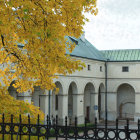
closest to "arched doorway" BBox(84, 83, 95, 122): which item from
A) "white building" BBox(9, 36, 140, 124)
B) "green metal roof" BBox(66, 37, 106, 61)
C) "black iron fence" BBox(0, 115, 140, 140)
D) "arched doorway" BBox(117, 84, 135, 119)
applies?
"white building" BBox(9, 36, 140, 124)

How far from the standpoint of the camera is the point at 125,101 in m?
40.7

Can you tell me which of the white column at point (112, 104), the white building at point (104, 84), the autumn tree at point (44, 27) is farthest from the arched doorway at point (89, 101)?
the autumn tree at point (44, 27)

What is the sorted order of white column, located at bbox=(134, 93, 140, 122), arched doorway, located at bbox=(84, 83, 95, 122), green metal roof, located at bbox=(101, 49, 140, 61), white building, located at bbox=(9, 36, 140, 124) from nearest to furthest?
white building, located at bbox=(9, 36, 140, 124) → arched doorway, located at bbox=(84, 83, 95, 122) → white column, located at bbox=(134, 93, 140, 122) → green metal roof, located at bbox=(101, 49, 140, 61)

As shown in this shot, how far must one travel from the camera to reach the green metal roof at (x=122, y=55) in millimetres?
39150

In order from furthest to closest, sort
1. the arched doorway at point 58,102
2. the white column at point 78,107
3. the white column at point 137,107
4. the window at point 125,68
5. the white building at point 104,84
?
1. the window at point 125,68
2. the white column at point 137,107
3. the white building at point 104,84
4. the white column at point 78,107
5. the arched doorway at point 58,102

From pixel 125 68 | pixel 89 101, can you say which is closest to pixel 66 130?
pixel 89 101

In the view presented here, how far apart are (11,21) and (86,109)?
30914 mm

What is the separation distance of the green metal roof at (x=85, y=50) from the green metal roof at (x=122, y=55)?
1029 mm

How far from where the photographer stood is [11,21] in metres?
7.44

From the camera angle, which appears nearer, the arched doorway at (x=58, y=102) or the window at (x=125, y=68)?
the arched doorway at (x=58, y=102)

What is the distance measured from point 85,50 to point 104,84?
233 inches

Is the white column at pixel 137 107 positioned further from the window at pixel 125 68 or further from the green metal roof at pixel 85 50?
the green metal roof at pixel 85 50

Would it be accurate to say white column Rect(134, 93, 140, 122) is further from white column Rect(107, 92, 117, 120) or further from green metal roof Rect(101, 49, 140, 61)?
green metal roof Rect(101, 49, 140, 61)

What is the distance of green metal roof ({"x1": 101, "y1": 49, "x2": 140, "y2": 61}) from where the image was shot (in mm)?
39150
